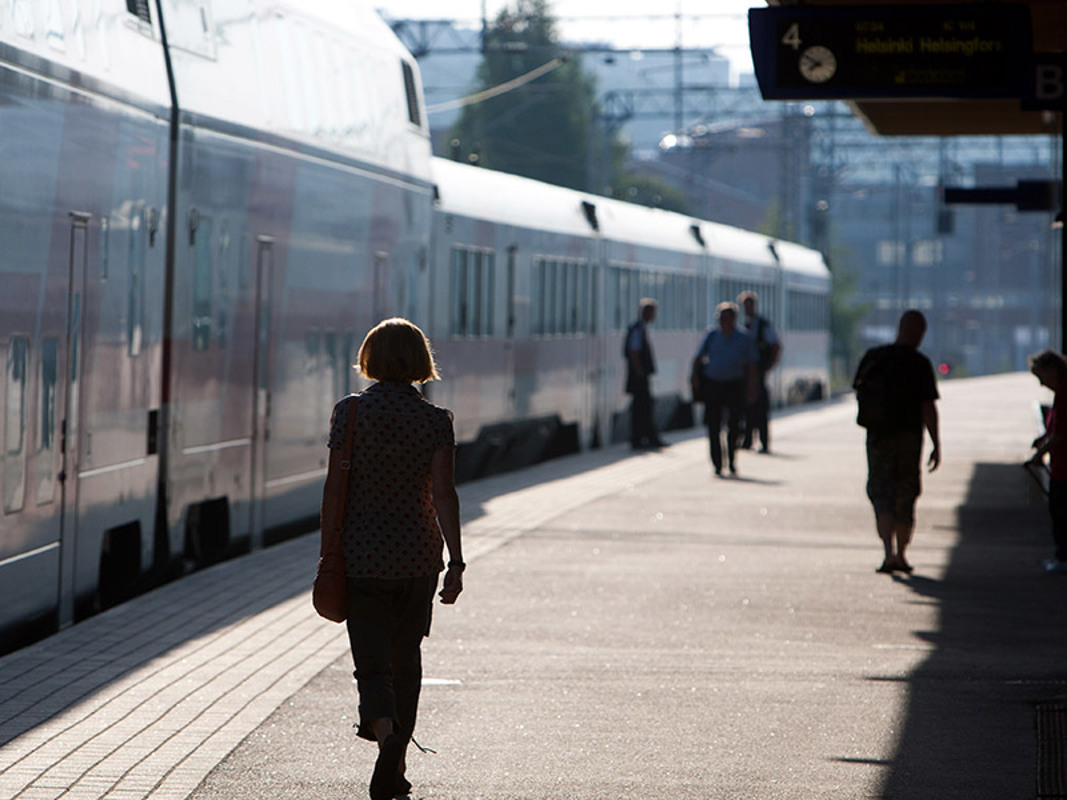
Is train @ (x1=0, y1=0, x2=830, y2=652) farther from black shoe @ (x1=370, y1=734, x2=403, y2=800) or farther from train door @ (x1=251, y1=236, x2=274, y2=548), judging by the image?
black shoe @ (x1=370, y1=734, x2=403, y2=800)

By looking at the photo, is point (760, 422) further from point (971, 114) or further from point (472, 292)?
point (971, 114)

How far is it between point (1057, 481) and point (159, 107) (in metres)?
5.49

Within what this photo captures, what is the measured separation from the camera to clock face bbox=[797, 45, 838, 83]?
1134 cm

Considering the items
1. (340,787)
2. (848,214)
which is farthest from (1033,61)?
(848,214)

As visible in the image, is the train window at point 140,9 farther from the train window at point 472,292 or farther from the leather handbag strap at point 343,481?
the train window at point 472,292

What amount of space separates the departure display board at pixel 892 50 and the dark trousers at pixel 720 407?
8599 millimetres

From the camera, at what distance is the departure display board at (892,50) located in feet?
36.9

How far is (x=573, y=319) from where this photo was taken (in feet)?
80.5

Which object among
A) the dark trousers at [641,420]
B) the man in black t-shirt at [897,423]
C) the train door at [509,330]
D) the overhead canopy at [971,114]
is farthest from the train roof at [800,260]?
the man in black t-shirt at [897,423]

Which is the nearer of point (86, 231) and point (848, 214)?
point (86, 231)

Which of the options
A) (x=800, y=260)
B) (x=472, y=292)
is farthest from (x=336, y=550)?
(x=800, y=260)

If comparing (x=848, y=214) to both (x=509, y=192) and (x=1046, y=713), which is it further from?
(x=1046, y=713)

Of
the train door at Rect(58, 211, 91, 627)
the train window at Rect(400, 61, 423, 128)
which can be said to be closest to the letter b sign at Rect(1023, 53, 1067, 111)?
the train door at Rect(58, 211, 91, 627)

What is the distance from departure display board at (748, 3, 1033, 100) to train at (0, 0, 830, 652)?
297cm
